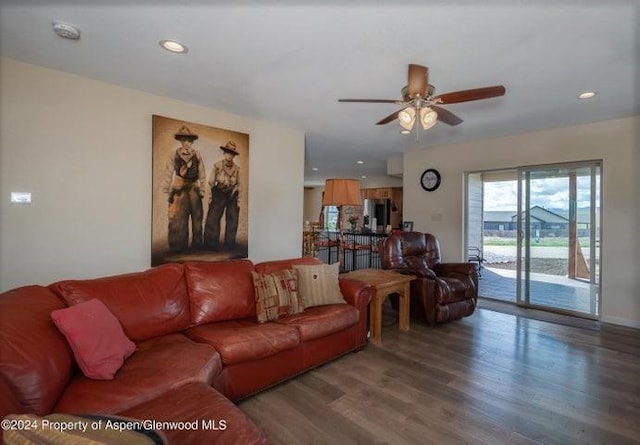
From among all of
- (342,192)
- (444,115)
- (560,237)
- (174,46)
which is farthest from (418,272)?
(174,46)

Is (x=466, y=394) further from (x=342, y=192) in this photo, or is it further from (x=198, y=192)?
(x=198, y=192)

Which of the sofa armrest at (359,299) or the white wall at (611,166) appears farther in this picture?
the white wall at (611,166)

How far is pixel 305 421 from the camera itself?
76.3 inches

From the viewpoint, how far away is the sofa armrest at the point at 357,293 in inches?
116

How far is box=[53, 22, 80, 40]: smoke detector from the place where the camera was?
211cm

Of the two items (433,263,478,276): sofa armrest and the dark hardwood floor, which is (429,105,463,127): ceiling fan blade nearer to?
(433,263,478,276): sofa armrest

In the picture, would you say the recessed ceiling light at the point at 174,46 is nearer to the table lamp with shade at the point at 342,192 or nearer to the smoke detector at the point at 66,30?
the smoke detector at the point at 66,30

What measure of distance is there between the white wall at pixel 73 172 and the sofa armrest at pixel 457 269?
3.62 metres

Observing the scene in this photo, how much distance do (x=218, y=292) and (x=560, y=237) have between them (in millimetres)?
4673

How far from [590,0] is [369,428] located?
2822mm

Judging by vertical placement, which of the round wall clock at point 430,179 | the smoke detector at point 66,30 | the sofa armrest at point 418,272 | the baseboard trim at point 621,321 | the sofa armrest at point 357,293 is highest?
the smoke detector at point 66,30

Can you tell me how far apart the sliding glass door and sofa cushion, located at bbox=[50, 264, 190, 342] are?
15.5 feet

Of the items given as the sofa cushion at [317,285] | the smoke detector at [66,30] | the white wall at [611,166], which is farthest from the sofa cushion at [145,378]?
the white wall at [611,166]

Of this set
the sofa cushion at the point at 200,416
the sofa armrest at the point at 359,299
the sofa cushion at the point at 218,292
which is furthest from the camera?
the sofa armrest at the point at 359,299
